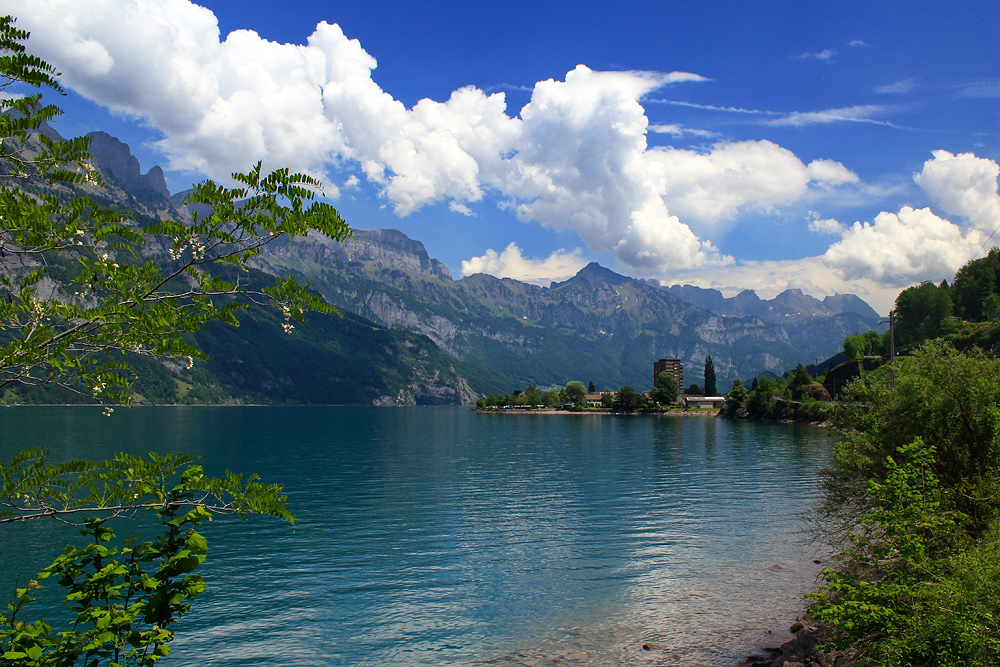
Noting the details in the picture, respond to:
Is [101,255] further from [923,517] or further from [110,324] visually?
[923,517]

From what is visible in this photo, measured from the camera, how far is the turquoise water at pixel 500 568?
76.3 feet

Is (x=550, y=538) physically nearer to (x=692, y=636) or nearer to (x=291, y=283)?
(x=692, y=636)

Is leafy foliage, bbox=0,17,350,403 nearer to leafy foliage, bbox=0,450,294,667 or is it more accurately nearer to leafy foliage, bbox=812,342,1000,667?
leafy foliage, bbox=0,450,294,667

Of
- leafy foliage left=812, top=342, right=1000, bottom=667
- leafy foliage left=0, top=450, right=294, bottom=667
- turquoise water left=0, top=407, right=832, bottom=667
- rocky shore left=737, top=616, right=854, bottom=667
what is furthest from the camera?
turquoise water left=0, top=407, right=832, bottom=667

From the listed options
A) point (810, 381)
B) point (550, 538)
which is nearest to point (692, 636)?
point (550, 538)

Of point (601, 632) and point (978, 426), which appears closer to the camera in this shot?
point (978, 426)

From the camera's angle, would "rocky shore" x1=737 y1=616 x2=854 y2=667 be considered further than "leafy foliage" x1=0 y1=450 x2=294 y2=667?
Yes

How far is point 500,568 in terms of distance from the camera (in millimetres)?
33281

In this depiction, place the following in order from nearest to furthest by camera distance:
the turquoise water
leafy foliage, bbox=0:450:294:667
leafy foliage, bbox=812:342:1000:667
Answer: leafy foliage, bbox=0:450:294:667, leafy foliage, bbox=812:342:1000:667, the turquoise water

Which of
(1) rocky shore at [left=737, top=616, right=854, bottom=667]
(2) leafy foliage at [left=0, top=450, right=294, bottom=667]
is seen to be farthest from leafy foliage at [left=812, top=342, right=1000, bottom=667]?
(2) leafy foliage at [left=0, top=450, right=294, bottom=667]

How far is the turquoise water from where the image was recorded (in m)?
23.3

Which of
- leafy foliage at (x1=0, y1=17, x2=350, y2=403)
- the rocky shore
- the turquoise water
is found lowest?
the turquoise water

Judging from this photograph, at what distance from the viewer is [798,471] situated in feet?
238

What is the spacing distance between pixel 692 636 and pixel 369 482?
47.8m
